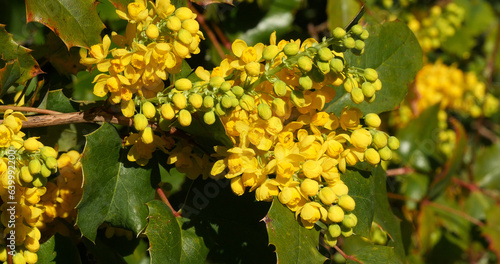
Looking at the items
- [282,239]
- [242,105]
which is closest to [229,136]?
[242,105]

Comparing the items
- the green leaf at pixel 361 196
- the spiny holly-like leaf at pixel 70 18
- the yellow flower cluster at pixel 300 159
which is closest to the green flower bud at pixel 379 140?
the yellow flower cluster at pixel 300 159

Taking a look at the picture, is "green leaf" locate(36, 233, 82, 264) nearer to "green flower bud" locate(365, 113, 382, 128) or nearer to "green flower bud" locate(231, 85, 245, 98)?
"green flower bud" locate(231, 85, 245, 98)

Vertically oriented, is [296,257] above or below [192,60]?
below

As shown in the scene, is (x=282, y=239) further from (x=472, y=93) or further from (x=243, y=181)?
(x=472, y=93)

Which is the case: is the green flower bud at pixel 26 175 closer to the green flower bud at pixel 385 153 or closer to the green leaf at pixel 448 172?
the green flower bud at pixel 385 153

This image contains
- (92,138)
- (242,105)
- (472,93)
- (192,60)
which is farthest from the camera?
(472,93)

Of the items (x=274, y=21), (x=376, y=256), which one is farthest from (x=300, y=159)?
(x=274, y=21)
